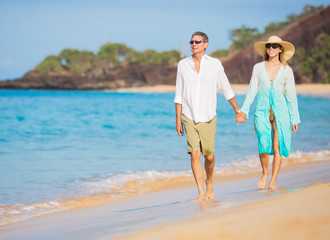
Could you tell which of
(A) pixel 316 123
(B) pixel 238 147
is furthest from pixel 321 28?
(B) pixel 238 147

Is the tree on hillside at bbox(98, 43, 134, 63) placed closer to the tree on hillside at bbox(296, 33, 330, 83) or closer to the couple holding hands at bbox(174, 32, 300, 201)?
the tree on hillside at bbox(296, 33, 330, 83)

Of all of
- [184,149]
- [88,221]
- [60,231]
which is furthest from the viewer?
[184,149]

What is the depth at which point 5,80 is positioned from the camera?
107 meters

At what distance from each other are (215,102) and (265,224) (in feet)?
7.04

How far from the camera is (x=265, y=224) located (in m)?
2.84

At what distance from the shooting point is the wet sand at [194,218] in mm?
2816

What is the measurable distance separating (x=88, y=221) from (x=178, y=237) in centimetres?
196

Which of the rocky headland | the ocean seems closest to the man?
the ocean

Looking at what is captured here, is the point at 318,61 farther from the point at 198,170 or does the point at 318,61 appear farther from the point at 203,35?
the point at 198,170

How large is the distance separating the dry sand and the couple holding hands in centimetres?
143

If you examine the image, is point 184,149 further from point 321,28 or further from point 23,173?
point 321,28

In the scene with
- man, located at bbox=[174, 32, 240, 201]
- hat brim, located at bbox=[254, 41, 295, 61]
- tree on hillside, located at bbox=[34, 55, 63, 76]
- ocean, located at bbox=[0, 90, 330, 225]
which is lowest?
ocean, located at bbox=[0, 90, 330, 225]

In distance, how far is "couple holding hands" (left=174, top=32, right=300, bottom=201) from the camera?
15.8ft

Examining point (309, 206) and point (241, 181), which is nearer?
point (309, 206)
